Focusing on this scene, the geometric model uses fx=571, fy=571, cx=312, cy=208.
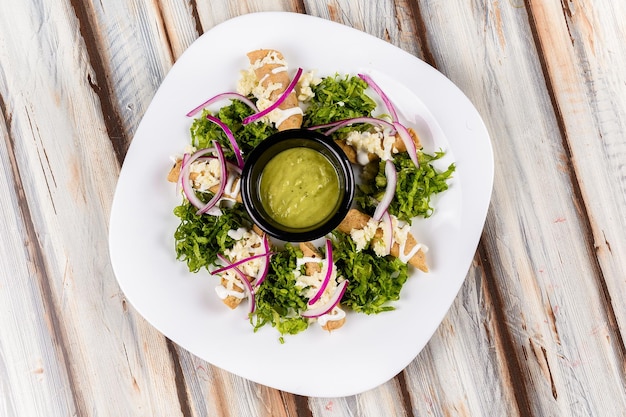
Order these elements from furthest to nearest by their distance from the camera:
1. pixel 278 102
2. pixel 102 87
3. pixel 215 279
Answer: pixel 102 87
pixel 215 279
pixel 278 102

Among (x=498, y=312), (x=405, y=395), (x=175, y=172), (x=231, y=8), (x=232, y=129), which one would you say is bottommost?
(x=405, y=395)

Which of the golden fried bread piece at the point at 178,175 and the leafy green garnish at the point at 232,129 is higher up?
the leafy green garnish at the point at 232,129

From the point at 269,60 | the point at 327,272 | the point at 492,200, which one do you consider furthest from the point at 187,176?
the point at 492,200

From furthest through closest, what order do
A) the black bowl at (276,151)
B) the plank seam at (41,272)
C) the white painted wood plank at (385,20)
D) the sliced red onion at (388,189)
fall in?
the plank seam at (41,272) < the white painted wood plank at (385,20) < the sliced red onion at (388,189) < the black bowl at (276,151)

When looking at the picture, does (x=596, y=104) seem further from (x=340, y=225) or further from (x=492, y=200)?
(x=340, y=225)

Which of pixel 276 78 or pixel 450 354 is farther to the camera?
pixel 450 354

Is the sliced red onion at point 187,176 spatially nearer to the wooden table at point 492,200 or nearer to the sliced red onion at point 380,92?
the wooden table at point 492,200

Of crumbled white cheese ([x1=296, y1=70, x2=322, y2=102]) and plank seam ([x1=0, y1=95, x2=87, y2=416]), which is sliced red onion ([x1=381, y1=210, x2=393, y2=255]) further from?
plank seam ([x1=0, y1=95, x2=87, y2=416])

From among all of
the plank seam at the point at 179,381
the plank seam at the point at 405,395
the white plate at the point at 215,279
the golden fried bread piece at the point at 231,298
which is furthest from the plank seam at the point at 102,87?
the plank seam at the point at 405,395
